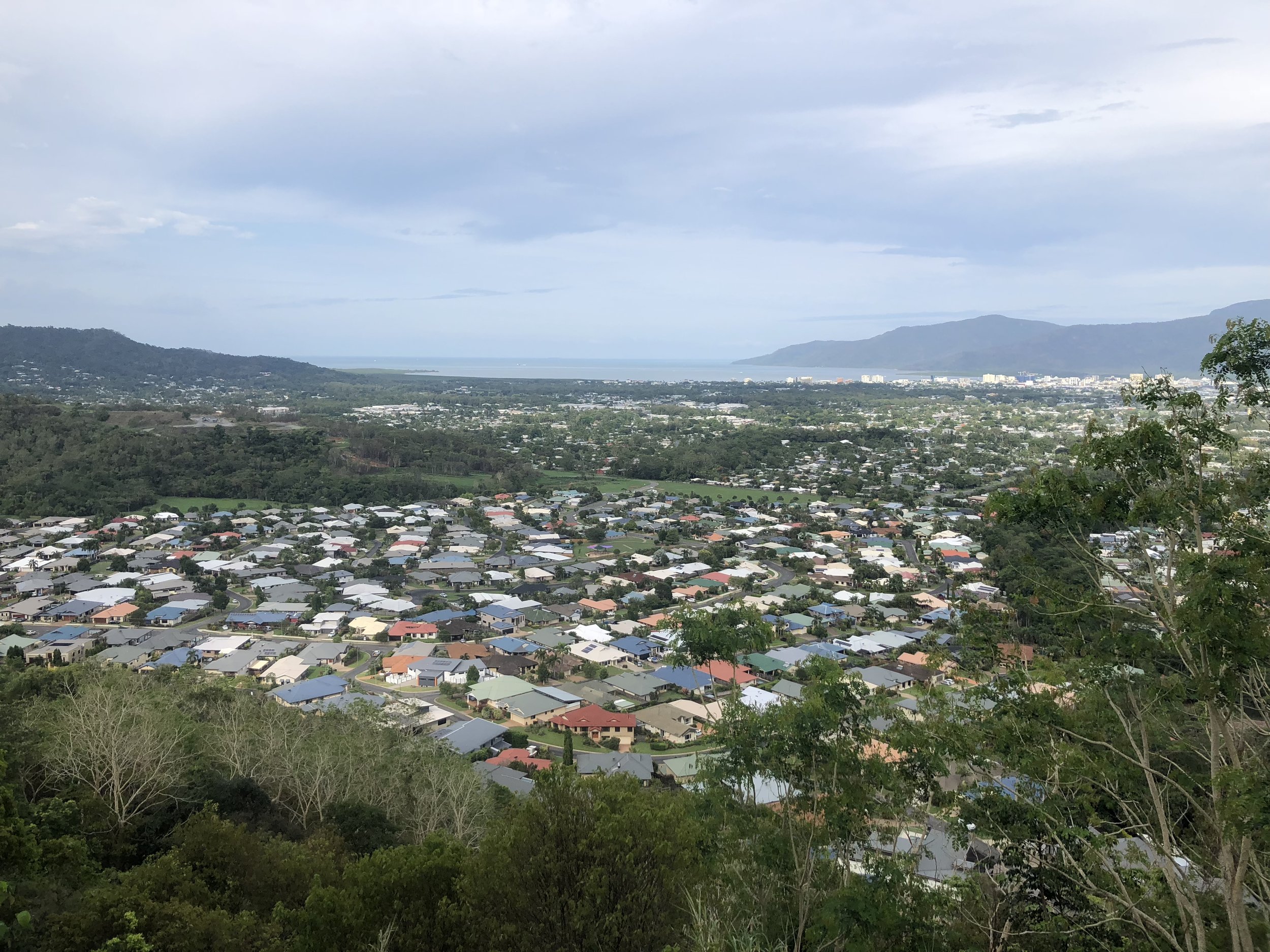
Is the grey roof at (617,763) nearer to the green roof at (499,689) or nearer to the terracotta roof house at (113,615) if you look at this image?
the green roof at (499,689)

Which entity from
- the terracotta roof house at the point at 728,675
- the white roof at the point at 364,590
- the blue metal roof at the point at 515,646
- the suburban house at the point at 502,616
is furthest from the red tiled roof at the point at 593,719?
the white roof at the point at 364,590

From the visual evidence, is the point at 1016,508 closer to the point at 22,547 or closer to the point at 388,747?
the point at 388,747

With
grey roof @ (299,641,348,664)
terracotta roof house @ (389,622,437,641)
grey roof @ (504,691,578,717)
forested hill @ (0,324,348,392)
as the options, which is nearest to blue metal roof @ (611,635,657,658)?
grey roof @ (504,691,578,717)

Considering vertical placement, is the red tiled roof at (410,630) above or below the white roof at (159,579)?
below

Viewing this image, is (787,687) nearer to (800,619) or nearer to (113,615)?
(800,619)

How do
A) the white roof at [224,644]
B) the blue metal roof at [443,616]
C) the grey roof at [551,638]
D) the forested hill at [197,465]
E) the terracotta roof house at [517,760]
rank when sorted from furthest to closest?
the forested hill at [197,465]
the blue metal roof at [443,616]
the grey roof at [551,638]
the white roof at [224,644]
the terracotta roof house at [517,760]

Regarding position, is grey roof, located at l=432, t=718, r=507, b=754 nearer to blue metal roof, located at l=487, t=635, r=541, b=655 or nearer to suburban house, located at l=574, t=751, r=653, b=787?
suburban house, located at l=574, t=751, r=653, b=787

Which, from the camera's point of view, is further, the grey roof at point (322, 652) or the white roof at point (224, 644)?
the white roof at point (224, 644)
